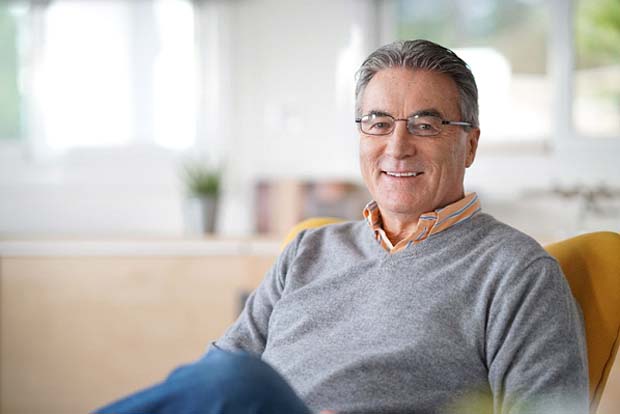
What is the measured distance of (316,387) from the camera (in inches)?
62.9

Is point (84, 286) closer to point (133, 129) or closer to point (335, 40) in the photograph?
point (133, 129)

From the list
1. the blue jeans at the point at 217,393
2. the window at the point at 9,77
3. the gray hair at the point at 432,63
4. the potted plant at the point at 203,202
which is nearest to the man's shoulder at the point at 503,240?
the gray hair at the point at 432,63

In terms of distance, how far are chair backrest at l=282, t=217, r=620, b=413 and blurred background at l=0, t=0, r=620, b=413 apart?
5.20ft

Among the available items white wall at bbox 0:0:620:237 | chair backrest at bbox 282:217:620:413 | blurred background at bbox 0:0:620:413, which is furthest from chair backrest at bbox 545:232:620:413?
white wall at bbox 0:0:620:237

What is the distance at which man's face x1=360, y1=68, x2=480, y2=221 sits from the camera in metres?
1.69

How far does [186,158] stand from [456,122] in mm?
2249

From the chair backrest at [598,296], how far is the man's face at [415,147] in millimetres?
281

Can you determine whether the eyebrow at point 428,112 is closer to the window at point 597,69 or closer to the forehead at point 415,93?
the forehead at point 415,93

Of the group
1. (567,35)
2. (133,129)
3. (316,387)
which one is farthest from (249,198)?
(316,387)

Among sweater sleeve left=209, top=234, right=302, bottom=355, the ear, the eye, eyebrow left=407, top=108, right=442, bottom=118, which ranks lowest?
sweater sleeve left=209, top=234, right=302, bottom=355

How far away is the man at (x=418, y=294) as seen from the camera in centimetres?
145

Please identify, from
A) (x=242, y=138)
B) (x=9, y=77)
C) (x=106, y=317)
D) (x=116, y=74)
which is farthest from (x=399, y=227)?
(x=9, y=77)

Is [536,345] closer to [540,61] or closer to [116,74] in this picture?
[540,61]

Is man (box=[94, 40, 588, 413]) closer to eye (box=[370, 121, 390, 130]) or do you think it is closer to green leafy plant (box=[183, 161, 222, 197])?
eye (box=[370, 121, 390, 130])
